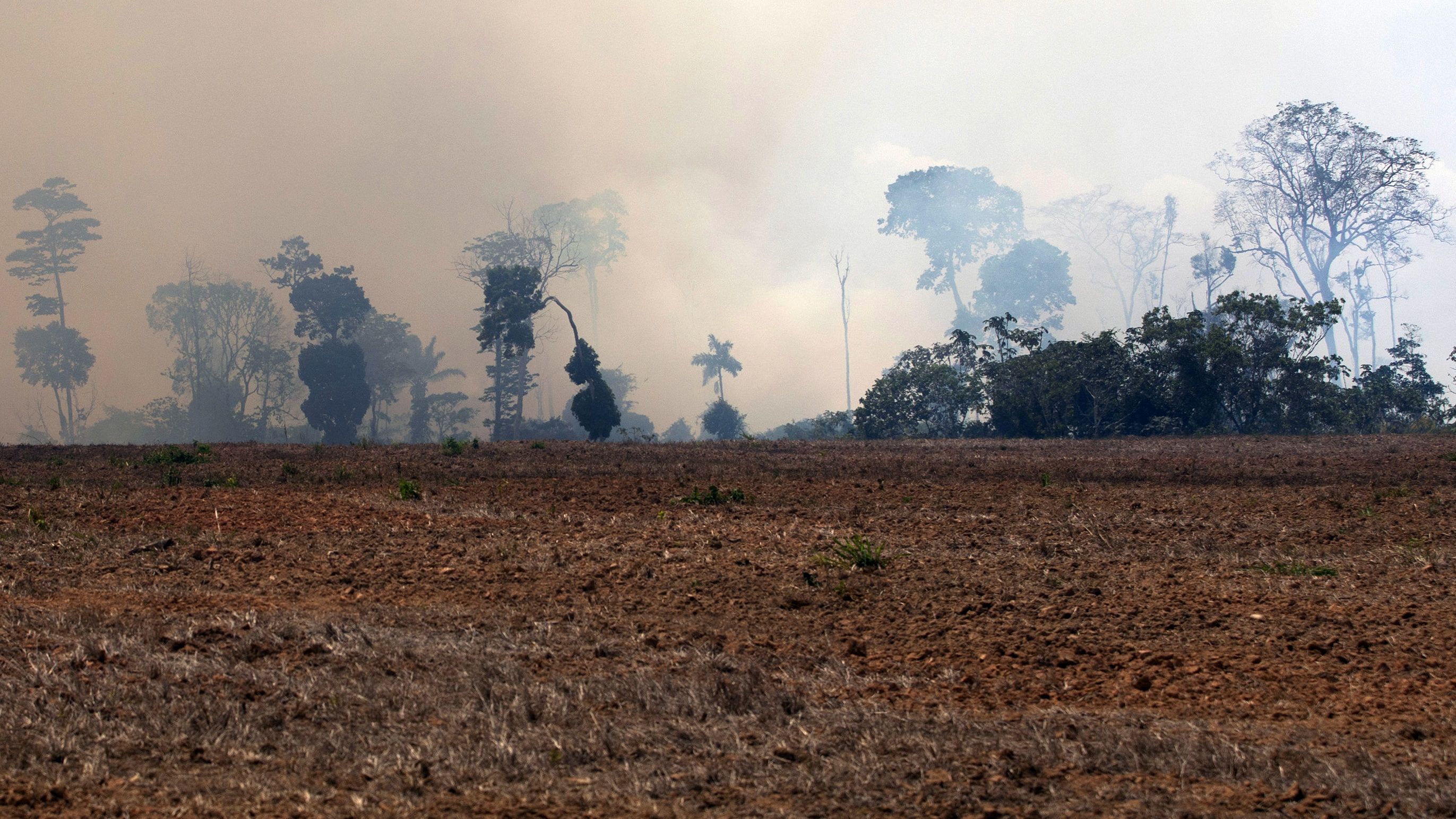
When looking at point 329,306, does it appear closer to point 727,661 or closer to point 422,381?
point 422,381

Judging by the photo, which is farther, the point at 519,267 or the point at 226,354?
the point at 226,354

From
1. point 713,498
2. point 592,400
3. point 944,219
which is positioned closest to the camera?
point 713,498

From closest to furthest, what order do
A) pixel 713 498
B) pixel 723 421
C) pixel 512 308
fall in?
1. pixel 713 498
2. pixel 512 308
3. pixel 723 421

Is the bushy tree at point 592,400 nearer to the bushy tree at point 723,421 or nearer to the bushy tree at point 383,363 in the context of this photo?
the bushy tree at point 723,421

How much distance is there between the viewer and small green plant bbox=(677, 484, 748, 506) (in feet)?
38.5

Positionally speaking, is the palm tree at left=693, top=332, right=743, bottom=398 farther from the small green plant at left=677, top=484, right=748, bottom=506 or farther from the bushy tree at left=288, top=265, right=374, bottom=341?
the small green plant at left=677, top=484, right=748, bottom=506

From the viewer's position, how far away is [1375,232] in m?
62.7

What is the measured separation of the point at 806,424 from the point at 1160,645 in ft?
208

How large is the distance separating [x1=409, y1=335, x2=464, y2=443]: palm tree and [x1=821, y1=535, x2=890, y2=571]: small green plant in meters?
56.0

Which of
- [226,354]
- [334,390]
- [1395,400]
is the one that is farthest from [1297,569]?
[226,354]

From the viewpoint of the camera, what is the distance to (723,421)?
55094mm

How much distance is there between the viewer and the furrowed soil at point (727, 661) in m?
3.82

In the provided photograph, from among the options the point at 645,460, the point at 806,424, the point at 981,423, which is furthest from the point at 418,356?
the point at 645,460

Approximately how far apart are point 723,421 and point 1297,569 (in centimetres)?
4794
